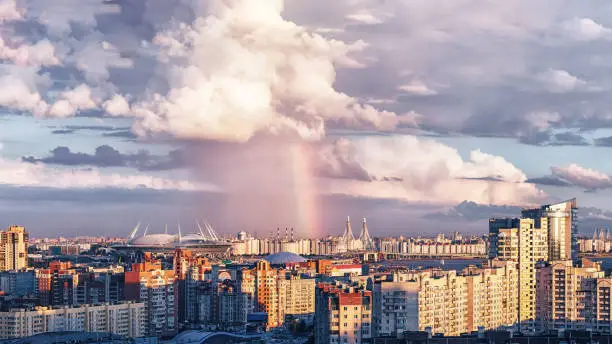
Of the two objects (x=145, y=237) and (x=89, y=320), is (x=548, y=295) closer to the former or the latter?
(x=89, y=320)

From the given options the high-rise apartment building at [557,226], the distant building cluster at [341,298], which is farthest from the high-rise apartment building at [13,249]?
the high-rise apartment building at [557,226]

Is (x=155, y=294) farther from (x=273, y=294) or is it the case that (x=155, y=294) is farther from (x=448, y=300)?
(x=448, y=300)

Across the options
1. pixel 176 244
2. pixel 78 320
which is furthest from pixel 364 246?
pixel 78 320

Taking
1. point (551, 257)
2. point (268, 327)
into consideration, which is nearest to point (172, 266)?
point (268, 327)

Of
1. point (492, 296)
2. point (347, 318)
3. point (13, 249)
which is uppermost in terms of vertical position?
point (13, 249)

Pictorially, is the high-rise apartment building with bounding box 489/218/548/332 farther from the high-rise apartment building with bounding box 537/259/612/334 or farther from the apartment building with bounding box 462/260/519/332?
the high-rise apartment building with bounding box 537/259/612/334

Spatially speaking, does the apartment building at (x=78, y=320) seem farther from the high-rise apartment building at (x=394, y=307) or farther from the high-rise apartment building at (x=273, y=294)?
the high-rise apartment building at (x=394, y=307)
